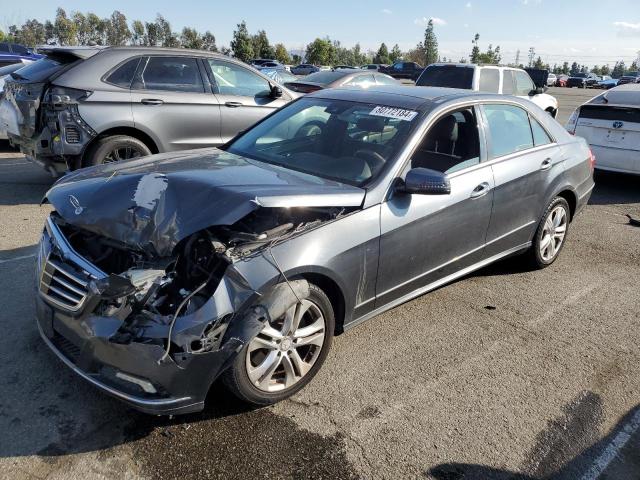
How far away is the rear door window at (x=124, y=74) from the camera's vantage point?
6441 mm

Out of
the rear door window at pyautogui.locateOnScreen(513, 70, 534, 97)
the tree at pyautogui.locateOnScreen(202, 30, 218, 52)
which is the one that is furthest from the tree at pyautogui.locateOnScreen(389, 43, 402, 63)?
the rear door window at pyautogui.locateOnScreen(513, 70, 534, 97)

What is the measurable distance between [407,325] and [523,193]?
157 centimetres

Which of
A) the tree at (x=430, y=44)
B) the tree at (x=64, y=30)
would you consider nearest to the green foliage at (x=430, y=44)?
the tree at (x=430, y=44)

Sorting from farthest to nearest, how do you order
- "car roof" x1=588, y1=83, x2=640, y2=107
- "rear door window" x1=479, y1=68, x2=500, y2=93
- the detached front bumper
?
"rear door window" x1=479, y1=68, x2=500, y2=93 < "car roof" x1=588, y1=83, x2=640, y2=107 < the detached front bumper

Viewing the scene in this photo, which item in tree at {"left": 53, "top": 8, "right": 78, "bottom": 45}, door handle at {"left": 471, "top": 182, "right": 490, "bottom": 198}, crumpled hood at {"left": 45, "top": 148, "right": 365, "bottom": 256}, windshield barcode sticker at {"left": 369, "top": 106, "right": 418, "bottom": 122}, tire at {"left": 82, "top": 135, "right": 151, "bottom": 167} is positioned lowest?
tire at {"left": 82, "top": 135, "right": 151, "bottom": 167}

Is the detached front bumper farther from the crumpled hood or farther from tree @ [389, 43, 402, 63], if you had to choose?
tree @ [389, 43, 402, 63]

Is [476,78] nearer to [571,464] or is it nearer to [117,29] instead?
[571,464]

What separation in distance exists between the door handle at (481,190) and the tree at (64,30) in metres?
79.2

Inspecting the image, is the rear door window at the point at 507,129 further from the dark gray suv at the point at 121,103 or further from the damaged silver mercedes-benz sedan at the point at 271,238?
the dark gray suv at the point at 121,103

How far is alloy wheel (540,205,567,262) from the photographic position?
5051 mm

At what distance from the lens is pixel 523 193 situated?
14.8 feet

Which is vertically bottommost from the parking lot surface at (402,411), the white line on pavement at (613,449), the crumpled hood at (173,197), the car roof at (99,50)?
the white line on pavement at (613,449)

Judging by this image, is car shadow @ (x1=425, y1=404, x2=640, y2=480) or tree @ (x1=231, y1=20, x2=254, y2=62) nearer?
car shadow @ (x1=425, y1=404, x2=640, y2=480)

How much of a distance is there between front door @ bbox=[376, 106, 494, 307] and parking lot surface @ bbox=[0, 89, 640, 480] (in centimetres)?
48
